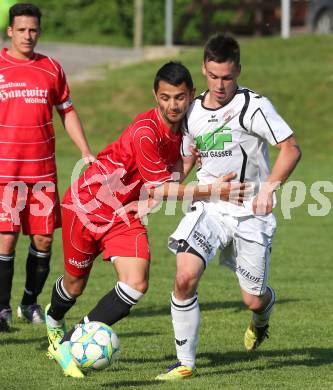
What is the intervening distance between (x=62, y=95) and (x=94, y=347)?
2763 millimetres

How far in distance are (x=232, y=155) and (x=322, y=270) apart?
4.97 m

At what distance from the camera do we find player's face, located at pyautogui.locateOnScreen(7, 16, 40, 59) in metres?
8.38

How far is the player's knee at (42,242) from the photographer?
8.75m

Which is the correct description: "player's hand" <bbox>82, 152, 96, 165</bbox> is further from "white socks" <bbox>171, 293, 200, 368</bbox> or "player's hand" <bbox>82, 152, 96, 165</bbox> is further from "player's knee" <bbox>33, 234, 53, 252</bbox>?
"white socks" <bbox>171, 293, 200, 368</bbox>

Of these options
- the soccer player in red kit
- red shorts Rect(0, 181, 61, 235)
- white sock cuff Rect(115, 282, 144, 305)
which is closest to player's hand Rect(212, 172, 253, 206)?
the soccer player in red kit

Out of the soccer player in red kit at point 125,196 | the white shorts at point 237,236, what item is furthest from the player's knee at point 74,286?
the white shorts at point 237,236

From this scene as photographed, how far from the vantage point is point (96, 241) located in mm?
7238

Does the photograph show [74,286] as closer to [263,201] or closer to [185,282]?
[185,282]

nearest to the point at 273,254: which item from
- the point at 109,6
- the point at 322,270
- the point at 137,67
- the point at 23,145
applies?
the point at 322,270

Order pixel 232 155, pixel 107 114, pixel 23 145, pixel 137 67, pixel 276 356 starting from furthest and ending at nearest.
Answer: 1. pixel 137 67
2. pixel 107 114
3. pixel 23 145
4. pixel 276 356
5. pixel 232 155

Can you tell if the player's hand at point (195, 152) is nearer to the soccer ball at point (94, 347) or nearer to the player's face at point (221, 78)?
the player's face at point (221, 78)

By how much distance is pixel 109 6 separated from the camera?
1439 inches

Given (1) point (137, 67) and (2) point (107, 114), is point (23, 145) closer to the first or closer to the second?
(2) point (107, 114)

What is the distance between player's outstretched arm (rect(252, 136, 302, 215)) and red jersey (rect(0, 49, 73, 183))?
226 cm
